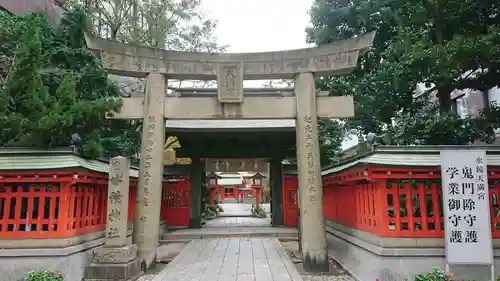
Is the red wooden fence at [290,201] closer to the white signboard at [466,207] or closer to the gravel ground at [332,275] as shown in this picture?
the gravel ground at [332,275]

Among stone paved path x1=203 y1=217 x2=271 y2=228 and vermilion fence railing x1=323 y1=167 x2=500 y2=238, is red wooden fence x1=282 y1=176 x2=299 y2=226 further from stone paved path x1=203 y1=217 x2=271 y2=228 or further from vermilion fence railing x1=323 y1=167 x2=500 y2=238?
vermilion fence railing x1=323 y1=167 x2=500 y2=238

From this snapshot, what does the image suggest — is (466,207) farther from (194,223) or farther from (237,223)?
(237,223)

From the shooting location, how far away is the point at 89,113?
7.79m

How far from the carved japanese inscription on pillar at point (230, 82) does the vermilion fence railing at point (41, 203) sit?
11.8ft

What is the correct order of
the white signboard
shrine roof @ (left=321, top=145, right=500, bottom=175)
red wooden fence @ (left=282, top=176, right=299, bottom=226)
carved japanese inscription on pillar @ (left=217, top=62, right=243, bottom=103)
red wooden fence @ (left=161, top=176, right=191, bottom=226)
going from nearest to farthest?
1. the white signboard
2. shrine roof @ (left=321, top=145, right=500, bottom=175)
3. carved japanese inscription on pillar @ (left=217, top=62, right=243, bottom=103)
4. red wooden fence @ (left=161, top=176, right=191, bottom=226)
5. red wooden fence @ (left=282, top=176, right=299, bottom=226)

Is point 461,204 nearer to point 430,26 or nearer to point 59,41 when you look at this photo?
point 430,26

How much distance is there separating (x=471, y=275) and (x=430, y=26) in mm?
6727

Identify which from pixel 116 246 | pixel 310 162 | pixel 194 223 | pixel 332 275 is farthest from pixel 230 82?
pixel 194 223

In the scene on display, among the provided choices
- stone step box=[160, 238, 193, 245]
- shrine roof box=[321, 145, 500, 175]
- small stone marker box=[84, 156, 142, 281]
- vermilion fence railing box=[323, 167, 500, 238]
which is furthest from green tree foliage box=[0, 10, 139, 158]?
vermilion fence railing box=[323, 167, 500, 238]

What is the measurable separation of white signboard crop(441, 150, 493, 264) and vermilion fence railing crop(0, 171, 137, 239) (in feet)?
24.0

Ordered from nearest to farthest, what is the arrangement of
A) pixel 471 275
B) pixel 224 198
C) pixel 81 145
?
pixel 471 275
pixel 81 145
pixel 224 198

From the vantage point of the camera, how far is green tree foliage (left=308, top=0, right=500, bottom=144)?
8.64 m

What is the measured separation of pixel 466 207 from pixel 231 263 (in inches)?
212

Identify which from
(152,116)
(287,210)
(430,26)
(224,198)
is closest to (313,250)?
(152,116)
